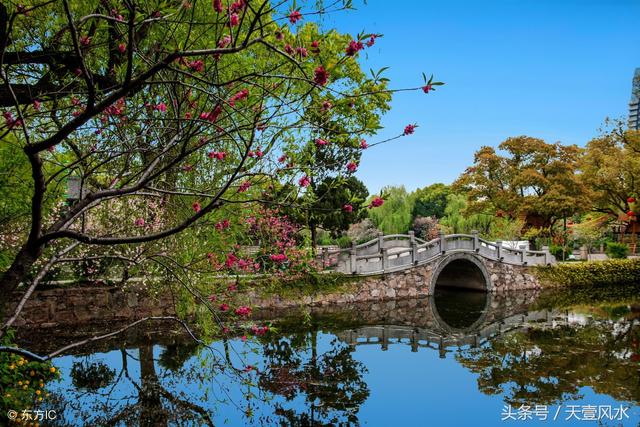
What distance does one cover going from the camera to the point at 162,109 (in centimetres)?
424

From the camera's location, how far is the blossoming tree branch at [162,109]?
2.86 metres

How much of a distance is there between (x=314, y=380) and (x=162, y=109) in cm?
583

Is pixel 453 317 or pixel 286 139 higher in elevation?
pixel 286 139

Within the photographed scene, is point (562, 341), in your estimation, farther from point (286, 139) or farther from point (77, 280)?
point (77, 280)

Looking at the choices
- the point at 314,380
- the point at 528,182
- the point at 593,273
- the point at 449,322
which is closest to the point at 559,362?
the point at 449,322

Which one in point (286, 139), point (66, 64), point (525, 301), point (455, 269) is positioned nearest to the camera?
point (66, 64)

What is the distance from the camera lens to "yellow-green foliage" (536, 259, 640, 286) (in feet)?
71.2

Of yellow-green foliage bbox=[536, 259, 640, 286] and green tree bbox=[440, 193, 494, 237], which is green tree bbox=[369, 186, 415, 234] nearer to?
green tree bbox=[440, 193, 494, 237]

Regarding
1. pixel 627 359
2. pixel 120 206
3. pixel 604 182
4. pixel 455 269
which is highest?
pixel 604 182

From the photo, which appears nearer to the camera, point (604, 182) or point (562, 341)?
point (562, 341)

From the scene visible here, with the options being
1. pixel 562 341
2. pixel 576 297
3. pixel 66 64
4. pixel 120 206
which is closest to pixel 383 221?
pixel 576 297

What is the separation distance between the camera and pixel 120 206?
9.48 m

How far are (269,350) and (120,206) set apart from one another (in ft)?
14.2

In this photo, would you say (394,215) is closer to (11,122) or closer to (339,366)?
(339,366)
